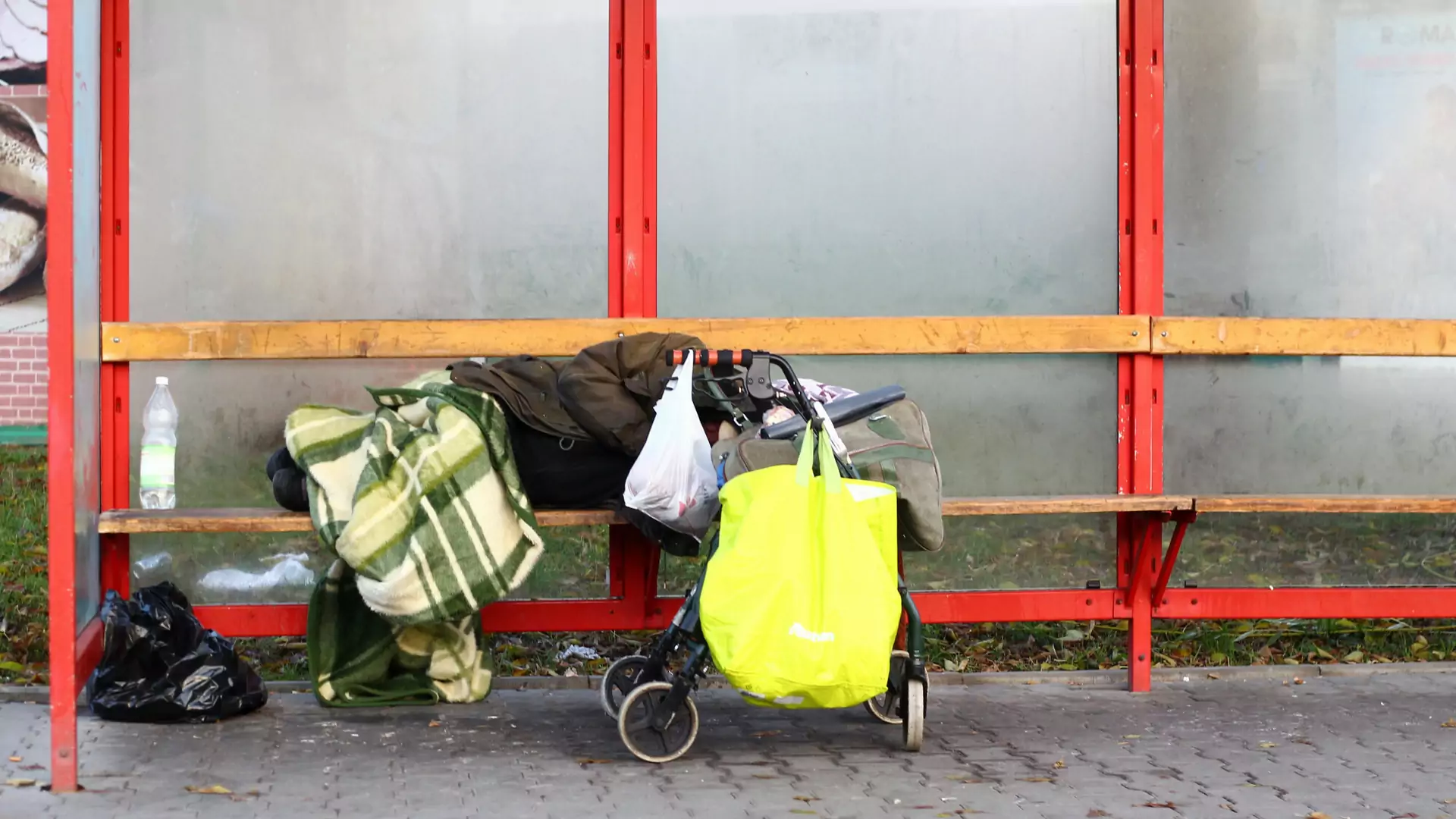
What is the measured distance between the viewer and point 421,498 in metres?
4.69

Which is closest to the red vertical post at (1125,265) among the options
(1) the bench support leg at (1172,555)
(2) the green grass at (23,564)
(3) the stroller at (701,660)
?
(1) the bench support leg at (1172,555)

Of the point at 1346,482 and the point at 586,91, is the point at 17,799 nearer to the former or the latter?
the point at 586,91

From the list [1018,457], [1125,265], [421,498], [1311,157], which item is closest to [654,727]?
[421,498]

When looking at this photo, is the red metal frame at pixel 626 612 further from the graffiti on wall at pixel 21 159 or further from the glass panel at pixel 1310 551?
the graffiti on wall at pixel 21 159

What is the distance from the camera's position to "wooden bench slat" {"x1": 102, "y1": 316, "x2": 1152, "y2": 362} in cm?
536

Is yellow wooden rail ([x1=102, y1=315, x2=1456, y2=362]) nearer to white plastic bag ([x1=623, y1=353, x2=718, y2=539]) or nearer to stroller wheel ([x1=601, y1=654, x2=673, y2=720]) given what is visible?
white plastic bag ([x1=623, y1=353, x2=718, y2=539])

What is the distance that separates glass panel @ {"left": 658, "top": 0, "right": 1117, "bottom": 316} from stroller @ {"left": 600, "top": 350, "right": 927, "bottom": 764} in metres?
0.89

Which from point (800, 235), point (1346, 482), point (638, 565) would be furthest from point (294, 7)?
point (1346, 482)

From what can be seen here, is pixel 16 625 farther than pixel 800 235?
Yes

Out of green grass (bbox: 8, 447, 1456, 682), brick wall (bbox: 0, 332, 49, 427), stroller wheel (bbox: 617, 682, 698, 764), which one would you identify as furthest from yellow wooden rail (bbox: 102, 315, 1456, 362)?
brick wall (bbox: 0, 332, 49, 427)

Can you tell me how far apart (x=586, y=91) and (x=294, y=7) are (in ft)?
3.55

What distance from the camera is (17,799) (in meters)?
4.09

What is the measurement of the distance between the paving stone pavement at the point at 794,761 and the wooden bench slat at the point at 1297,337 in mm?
1266

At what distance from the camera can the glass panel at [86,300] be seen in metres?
4.23
